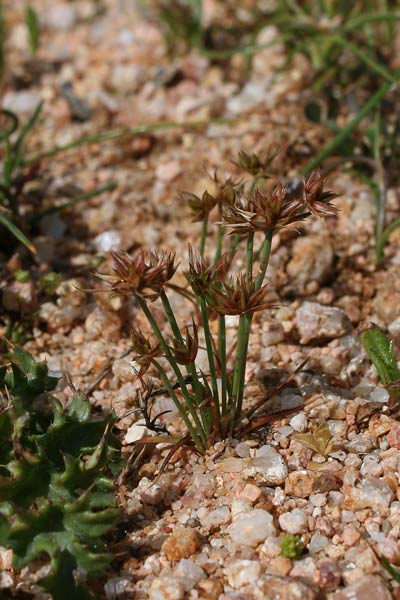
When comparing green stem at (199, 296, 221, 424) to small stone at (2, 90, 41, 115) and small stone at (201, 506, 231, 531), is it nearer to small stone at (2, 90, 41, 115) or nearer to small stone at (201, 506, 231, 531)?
small stone at (201, 506, 231, 531)

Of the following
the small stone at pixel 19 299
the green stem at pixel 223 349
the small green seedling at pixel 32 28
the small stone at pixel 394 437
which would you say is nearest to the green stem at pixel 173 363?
the green stem at pixel 223 349

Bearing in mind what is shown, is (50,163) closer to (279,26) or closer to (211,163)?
(211,163)

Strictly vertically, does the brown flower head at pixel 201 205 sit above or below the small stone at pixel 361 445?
above

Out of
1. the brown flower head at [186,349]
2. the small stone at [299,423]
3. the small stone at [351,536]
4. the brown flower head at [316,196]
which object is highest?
the brown flower head at [316,196]

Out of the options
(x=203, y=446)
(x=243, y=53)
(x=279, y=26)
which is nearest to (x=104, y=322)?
(x=203, y=446)

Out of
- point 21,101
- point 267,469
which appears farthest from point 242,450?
point 21,101

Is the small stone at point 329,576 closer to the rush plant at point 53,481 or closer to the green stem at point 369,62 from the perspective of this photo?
the rush plant at point 53,481
